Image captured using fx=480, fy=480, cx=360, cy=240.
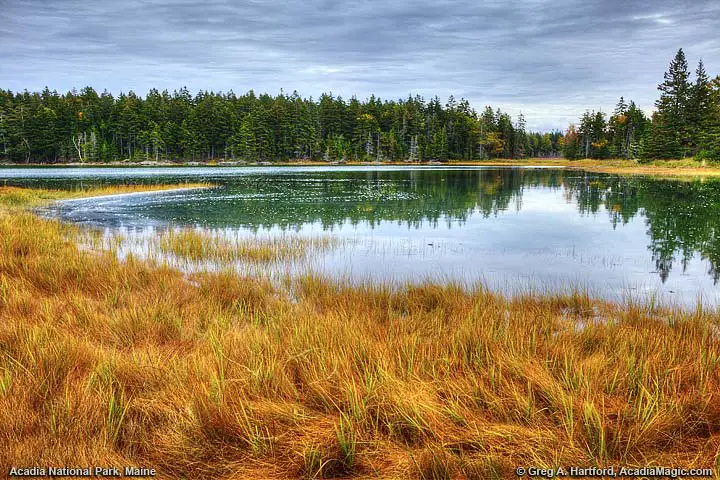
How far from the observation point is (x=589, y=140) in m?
112

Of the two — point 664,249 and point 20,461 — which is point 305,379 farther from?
point 664,249

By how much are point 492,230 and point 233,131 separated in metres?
104

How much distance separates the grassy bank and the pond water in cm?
381

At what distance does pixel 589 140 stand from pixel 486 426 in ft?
405

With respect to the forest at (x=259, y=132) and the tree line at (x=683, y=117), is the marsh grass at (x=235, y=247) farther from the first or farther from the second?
the forest at (x=259, y=132)

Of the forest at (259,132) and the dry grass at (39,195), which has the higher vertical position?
the forest at (259,132)

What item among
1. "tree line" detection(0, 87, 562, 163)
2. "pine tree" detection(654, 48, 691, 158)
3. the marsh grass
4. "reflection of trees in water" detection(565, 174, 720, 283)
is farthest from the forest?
the marsh grass

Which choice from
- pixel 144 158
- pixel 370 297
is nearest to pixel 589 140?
pixel 144 158

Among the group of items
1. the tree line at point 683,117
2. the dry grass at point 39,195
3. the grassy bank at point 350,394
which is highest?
the tree line at point 683,117

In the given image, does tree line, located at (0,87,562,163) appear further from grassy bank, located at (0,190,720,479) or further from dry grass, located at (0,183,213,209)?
grassy bank, located at (0,190,720,479)

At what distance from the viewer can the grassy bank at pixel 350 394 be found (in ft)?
10.2

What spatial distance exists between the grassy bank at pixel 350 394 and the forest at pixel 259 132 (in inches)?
4058

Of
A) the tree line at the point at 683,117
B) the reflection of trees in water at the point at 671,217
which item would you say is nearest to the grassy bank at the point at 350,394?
the reflection of trees in water at the point at 671,217

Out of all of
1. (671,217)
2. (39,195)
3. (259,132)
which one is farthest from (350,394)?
(259,132)
